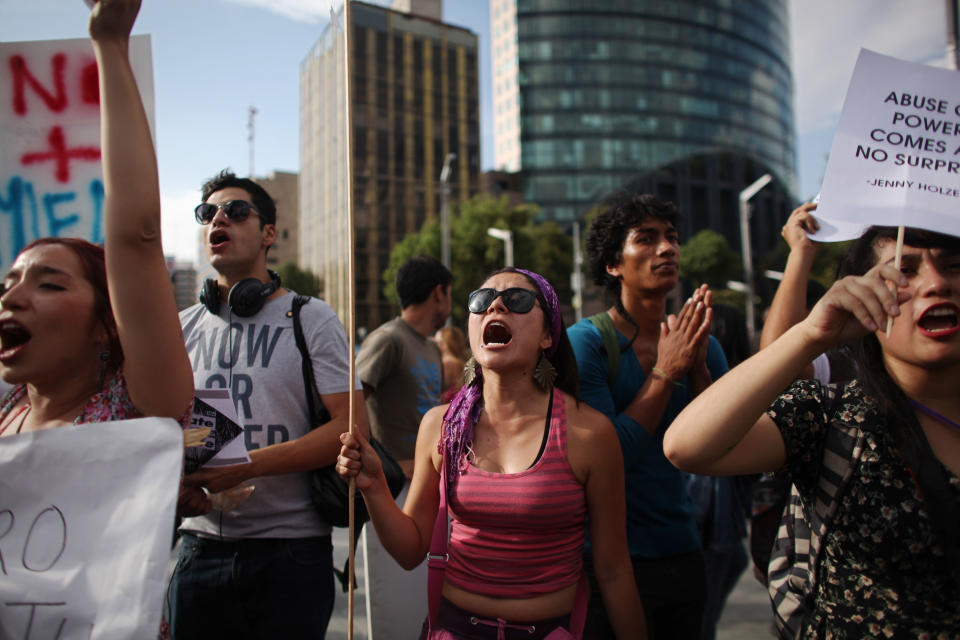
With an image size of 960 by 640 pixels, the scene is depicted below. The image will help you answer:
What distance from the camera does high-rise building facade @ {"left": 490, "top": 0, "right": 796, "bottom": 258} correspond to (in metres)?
65.5

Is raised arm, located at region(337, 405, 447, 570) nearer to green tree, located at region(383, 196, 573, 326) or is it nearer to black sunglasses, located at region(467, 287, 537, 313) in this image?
black sunglasses, located at region(467, 287, 537, 313)

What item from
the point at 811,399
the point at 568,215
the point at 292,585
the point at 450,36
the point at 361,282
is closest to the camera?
the point at 811,399

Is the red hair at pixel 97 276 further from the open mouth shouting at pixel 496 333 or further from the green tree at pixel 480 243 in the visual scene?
the green tree at pixel 480 243

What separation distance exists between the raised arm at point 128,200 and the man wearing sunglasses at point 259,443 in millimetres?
835

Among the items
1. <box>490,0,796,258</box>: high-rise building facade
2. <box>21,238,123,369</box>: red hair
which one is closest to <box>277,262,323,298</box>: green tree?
<box>490,0,796,258</box>: high-rise building facade

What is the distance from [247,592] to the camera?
2.09 metres

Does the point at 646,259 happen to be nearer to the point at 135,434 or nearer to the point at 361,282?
the point at 135,434

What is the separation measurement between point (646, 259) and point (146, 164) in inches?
77.6

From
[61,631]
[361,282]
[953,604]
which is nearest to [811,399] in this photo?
[953,604]

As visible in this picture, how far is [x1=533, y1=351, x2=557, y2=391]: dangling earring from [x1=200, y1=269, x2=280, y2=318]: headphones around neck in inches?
42.1

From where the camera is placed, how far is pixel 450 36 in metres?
59.9

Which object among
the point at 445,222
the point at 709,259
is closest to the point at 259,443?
the point at 445,222

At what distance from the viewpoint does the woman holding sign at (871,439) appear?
4.18 ft

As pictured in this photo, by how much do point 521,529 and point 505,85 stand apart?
74.1 metres
